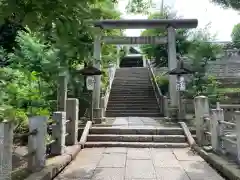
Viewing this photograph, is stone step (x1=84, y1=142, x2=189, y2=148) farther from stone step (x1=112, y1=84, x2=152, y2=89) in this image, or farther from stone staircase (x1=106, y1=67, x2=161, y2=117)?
stone step (x1=112, y1=84, x2=152, y2=89)

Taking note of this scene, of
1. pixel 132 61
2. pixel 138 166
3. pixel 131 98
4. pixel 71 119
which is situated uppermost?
pixel 132 61

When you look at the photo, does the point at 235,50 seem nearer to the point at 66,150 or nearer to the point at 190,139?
the point at 190,139

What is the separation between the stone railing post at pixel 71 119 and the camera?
293 inches

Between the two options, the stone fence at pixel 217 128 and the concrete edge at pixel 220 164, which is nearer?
the concrete edge at pixel 220 164

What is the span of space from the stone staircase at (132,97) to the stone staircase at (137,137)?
177 inches

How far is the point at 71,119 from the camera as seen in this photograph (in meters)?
7.54

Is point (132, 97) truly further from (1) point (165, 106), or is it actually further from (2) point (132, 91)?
(1) point (165, 106)

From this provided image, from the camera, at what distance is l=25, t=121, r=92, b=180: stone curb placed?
4.50 m

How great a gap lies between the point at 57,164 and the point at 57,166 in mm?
71

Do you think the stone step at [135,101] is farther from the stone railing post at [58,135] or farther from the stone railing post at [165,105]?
the stone railing post at [58,135]

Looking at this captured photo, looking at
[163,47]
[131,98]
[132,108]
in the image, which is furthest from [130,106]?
[163,47]

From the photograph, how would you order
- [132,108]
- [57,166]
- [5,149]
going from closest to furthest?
[5,149] < [57,166] < [132,108]

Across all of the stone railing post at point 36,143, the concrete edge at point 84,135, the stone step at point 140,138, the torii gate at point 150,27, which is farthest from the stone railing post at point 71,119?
the torii gate at point 150,27

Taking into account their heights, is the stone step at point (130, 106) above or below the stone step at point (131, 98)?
below
